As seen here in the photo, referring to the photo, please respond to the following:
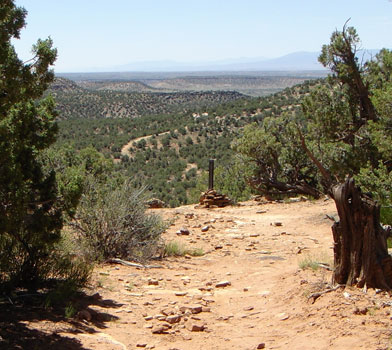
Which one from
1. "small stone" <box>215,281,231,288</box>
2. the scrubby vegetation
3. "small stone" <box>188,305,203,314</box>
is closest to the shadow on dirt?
the scrubby vegetation

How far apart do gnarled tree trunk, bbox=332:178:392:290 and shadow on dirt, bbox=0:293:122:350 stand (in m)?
2.73

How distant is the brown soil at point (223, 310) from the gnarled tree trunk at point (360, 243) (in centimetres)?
20

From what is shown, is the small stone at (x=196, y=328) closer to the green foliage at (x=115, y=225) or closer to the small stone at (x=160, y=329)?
the small stone at (x=160, y=329)

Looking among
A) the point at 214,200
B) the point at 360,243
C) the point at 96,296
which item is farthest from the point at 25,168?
the point at 214,200

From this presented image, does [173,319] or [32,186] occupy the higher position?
[32,186]

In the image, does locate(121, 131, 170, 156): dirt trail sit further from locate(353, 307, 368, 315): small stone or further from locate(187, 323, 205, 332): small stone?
locate(353, 307, 368, 315): small stone

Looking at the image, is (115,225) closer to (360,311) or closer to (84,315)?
(84,315)

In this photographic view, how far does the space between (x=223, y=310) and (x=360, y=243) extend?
181 centimetres

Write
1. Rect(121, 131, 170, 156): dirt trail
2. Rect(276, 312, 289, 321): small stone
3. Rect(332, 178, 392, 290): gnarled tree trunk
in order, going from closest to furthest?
Rect(276, 312, 289, 321): small stone
Rect(332, 178, 392, 290): gnarled tree trunk
Rect(121, 131, 170, 156): dirt trail

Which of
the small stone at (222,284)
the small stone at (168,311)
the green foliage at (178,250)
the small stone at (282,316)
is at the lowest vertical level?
the green foliage at (178,250)

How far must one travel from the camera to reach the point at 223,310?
6.30m

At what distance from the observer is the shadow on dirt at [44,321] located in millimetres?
4660

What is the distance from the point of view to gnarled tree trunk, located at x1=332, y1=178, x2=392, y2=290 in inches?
227

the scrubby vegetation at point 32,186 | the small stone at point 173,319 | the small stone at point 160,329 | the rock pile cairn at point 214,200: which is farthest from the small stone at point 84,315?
the rock pile cairn at point 214,200
